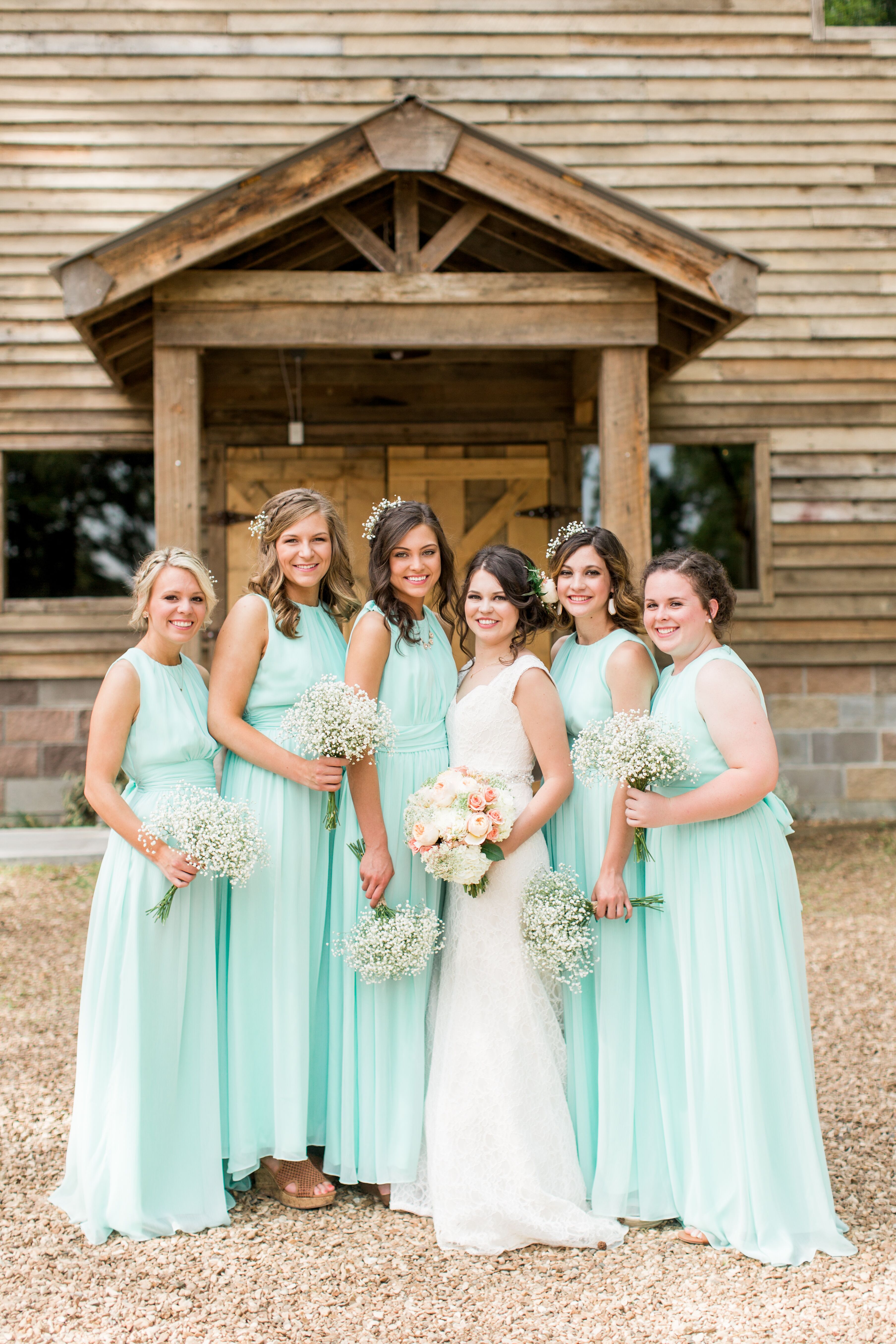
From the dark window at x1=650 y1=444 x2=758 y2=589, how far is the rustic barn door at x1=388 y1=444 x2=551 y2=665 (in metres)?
1.00

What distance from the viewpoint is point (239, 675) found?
10.2ft

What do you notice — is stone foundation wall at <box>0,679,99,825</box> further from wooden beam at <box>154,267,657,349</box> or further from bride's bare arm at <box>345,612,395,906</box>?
bride's bare arm at <box>345,612,395,906</box>

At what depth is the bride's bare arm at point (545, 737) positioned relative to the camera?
300cm

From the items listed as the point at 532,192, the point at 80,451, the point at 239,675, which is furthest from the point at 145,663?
the point at 80,451

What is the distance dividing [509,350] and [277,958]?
5.44 m

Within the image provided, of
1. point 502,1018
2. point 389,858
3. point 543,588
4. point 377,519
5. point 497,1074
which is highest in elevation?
point 377,519

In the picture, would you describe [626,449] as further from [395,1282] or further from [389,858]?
[395,1282]

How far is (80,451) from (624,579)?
6.18 m

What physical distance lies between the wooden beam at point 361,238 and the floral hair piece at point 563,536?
9.94 feet

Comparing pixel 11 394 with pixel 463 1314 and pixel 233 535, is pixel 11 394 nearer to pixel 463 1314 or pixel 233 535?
pixel 233 535

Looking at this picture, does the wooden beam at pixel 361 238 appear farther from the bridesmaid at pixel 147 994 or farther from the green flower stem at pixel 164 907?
the green flower stem at pixel 164 907

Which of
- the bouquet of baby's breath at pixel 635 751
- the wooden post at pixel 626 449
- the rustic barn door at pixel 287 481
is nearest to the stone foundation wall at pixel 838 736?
the wooden post at pixel 626 449

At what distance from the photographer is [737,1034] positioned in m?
2.78

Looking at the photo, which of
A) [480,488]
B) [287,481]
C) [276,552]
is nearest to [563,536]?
[276,552]
